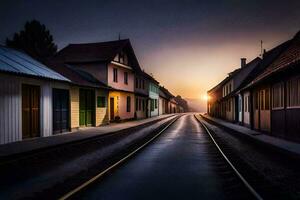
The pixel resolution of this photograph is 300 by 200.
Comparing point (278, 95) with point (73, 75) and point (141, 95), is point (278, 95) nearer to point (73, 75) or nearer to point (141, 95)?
point (73, 75)

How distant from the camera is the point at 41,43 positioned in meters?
62.9

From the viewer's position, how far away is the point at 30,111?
58.8 feet

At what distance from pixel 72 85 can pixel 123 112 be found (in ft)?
51.9

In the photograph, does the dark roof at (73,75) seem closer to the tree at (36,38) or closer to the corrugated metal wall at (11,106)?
the corrugated metal wall at (11,106)

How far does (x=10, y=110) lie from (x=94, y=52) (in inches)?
866

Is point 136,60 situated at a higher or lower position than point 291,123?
higher

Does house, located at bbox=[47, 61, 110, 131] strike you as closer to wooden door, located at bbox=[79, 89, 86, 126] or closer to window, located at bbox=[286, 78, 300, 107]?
wooden door, located at bbox=[79, 89, 86, 126]

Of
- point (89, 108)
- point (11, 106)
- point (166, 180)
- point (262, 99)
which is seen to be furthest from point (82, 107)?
point (166, 180)

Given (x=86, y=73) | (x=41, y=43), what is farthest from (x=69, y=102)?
(x=41, y=43)

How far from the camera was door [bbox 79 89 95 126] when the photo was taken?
2675cm

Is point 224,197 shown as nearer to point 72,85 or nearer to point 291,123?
point 291,123

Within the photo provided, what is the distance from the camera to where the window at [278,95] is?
17.9 metres

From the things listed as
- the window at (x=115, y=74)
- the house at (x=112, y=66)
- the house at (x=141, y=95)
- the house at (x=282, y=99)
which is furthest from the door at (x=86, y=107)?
the house at (x=141, y=95)

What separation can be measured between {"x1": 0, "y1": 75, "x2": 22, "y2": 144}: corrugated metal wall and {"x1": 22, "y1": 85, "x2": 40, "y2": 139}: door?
719 mm
